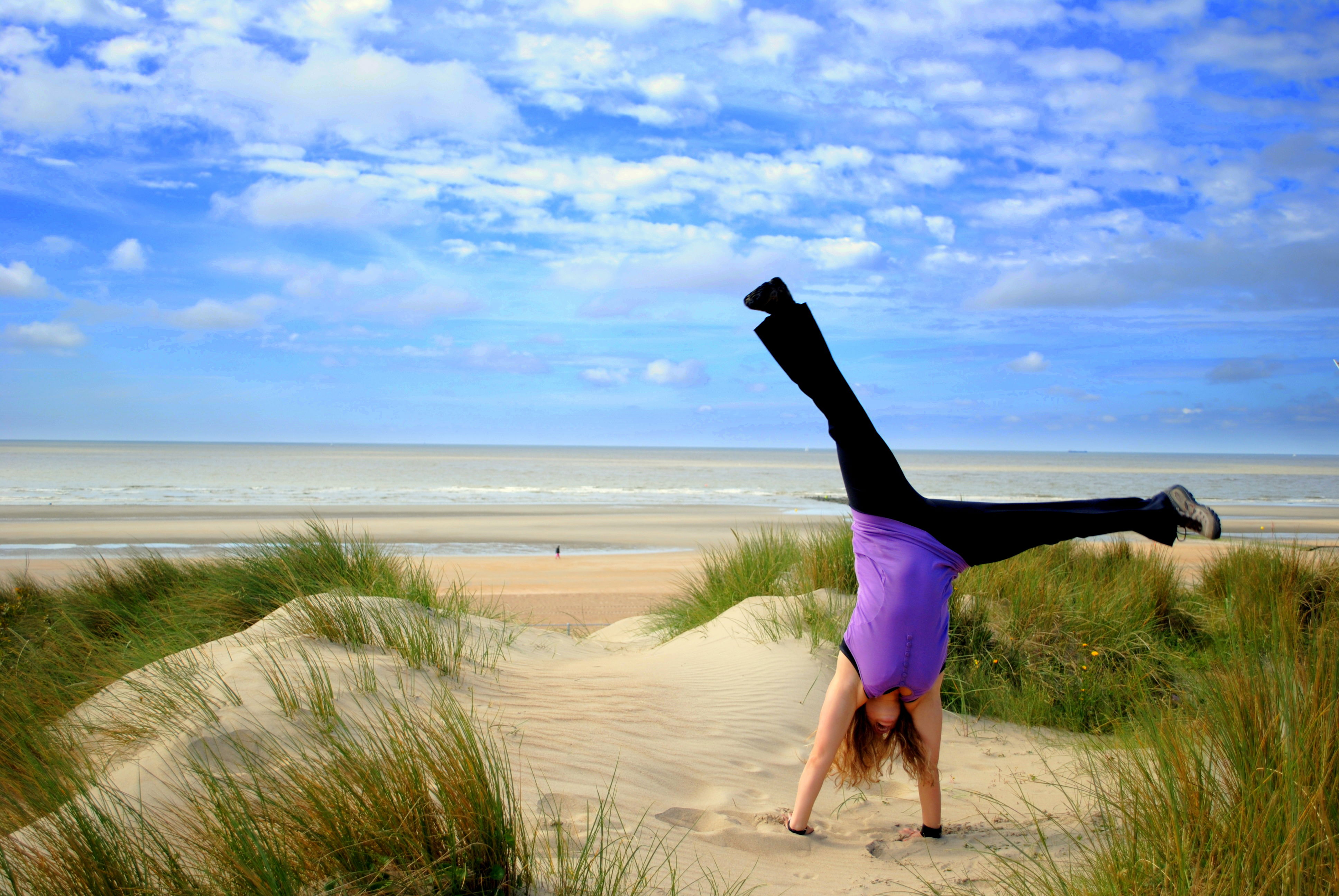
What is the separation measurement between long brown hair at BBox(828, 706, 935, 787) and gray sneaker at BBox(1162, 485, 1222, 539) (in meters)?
1.36

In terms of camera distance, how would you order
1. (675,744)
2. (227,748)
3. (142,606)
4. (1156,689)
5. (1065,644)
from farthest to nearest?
1. (142,606)
2. (1065,644)
3. (1156,689)
4. (675,744)
5. (227,748)

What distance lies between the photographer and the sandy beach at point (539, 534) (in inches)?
493

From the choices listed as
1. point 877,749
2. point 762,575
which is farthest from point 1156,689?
point 762,575

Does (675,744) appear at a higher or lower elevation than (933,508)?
lower

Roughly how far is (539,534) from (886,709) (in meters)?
19.1

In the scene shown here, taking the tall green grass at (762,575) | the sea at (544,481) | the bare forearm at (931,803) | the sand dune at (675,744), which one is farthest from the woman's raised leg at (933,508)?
the sea at (544,481)

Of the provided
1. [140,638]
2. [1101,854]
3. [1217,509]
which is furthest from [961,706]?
[1217,509]

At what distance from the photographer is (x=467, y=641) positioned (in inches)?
246

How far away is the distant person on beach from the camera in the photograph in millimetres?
3158

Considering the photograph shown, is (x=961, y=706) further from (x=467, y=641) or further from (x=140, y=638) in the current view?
(x=140, y=638)

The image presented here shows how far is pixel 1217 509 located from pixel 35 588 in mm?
37322

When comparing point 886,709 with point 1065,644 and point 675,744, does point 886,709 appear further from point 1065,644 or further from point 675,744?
point 1065,644

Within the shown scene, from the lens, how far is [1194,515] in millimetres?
3221

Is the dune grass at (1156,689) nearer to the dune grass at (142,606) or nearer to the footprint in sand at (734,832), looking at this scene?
the footprint in sand at (734,832)
